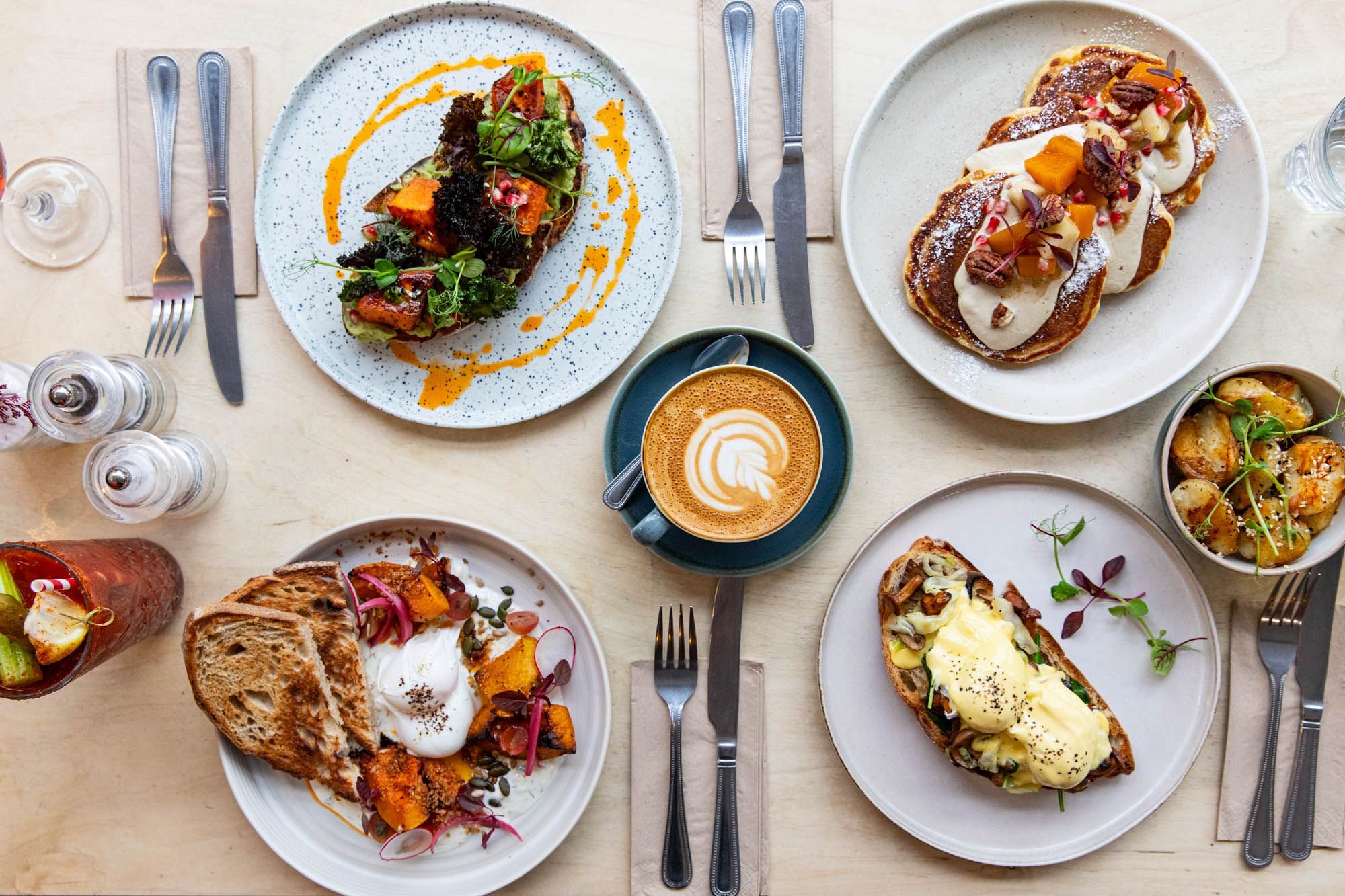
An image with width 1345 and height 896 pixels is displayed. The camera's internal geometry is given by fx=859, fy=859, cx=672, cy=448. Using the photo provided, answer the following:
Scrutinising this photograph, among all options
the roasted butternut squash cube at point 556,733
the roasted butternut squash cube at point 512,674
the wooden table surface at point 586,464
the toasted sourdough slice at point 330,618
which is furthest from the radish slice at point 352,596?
the roasted butternut squash cube at point 556,733

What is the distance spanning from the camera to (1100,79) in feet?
7.86

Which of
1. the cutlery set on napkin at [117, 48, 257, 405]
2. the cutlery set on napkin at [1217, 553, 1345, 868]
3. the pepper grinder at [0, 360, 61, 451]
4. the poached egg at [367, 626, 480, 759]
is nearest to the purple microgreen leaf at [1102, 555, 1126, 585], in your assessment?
the cutlery set on napkin at [1217, 553, 1345, 868]

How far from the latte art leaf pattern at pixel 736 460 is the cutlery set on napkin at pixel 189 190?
142cm

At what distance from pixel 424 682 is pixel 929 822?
58.8 inches

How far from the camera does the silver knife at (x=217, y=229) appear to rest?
2.51 metres

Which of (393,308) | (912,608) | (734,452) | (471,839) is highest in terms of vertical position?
(393,308)

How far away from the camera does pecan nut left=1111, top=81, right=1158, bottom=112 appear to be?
89.5 inches

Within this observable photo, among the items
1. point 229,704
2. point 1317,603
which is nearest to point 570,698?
point 229,704

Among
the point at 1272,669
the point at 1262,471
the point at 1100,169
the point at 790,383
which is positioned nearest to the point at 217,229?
the point at 790,383

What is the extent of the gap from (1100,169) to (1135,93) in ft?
0.88

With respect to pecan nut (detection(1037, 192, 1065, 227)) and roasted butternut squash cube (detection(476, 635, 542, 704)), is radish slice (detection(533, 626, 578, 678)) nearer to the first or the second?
roasted butternut squash cube (detection(476, 635, 542, 704))

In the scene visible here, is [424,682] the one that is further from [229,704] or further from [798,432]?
[798,432]

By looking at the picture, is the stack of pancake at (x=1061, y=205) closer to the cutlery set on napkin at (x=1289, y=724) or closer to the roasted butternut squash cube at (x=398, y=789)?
the cutlery set on napkin at (x=1289, y=724)

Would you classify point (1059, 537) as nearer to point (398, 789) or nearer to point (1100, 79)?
point (1100, 79)
